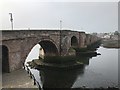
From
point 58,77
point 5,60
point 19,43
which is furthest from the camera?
point 58,77

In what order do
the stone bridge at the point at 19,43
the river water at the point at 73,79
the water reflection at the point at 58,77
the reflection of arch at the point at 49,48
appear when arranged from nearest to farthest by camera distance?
the stone bridge at the point at 19,43, the river water at the point at 73,79, the water reflection at the point at 58,77, the reflection of arch at the point at 49,48

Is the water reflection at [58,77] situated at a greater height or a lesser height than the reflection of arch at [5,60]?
lesser

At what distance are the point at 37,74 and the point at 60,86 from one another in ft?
24.1

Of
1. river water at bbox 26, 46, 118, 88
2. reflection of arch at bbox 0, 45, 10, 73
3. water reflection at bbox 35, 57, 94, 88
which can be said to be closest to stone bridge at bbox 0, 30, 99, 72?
reflection of arch at bbox 0, 45, 10, 73

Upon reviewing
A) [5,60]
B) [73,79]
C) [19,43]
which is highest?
[19,43]

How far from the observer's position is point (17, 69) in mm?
21641

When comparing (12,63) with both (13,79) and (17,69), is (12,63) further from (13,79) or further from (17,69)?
(13,79)

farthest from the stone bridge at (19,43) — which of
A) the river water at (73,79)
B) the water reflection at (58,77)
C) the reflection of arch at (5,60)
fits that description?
the river water at (73,79)

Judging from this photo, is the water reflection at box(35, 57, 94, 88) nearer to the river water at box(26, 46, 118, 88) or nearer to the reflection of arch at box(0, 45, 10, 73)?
the river water at box(26, 46, 118, 88)

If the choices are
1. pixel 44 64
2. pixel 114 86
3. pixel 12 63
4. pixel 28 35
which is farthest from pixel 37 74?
pixel 114 86

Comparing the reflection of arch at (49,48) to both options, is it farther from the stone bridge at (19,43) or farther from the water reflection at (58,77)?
the water reflection at (58,77)

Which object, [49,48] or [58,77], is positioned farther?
[49,48]

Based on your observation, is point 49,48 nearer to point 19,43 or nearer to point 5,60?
point 19,43

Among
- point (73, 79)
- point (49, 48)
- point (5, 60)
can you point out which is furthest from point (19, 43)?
point (49, 48)
